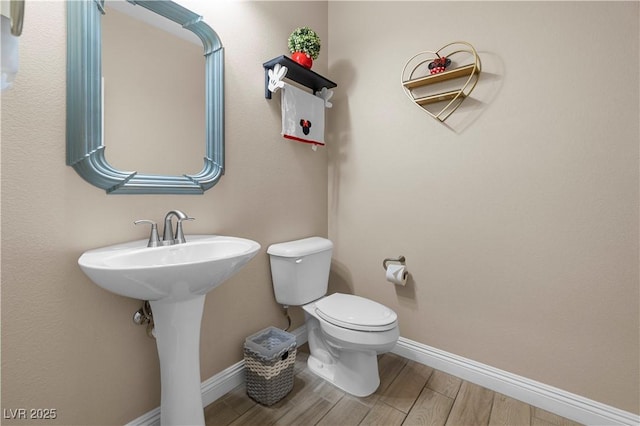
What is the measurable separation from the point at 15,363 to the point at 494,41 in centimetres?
235

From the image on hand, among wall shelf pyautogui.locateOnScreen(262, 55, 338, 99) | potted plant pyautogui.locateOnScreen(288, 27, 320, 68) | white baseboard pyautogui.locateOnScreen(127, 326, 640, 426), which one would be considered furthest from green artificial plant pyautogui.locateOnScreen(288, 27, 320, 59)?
white baseboard pyautogui.locateOnScreen(127, 326, 640, 426)

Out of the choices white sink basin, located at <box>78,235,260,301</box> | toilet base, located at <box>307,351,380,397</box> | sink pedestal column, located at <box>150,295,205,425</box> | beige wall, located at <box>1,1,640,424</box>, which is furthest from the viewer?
toilet base, located at <box>307,351,380,397</box>

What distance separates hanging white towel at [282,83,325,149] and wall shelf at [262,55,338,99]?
10 cm

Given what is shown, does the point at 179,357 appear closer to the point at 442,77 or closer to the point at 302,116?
the point at 302,116

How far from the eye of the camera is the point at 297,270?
1598 mm

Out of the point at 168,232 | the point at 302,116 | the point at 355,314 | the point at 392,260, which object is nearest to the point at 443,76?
the point at 302,116

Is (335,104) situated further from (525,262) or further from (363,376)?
(363,376)

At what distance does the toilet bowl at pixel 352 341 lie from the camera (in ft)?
4.40

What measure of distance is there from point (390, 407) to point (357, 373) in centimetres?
21

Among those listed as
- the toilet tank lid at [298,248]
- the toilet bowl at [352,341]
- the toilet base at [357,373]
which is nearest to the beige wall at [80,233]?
the toilet tank lid at [298,248]

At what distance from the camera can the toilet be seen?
1.35m

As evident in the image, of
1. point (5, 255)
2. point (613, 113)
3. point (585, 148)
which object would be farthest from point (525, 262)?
point (5, 255)

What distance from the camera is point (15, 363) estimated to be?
2.87 ft

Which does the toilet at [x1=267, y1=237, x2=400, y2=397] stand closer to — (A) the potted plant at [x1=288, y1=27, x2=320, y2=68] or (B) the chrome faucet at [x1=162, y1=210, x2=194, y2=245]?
(B) the chrome faucet at [x1=162, y1=210, x2=194, y2=245]
